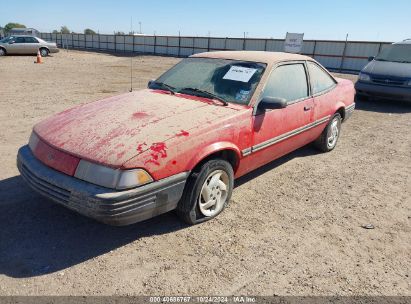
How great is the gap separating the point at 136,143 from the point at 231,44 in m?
27.5

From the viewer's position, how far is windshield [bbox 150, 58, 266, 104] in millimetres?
3836

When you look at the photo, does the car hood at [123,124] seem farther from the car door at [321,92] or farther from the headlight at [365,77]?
the headlight at [365,77]

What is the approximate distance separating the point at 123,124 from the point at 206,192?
39.4 inches

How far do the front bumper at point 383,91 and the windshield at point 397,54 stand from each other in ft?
3.68

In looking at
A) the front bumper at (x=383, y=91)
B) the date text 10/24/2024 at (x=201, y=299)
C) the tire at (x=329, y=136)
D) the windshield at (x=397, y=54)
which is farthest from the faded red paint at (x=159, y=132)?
the windshield at (x=397, y=54)

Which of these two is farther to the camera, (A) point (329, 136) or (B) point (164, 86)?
(A) point (329, 136)

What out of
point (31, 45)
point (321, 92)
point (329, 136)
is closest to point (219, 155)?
point (321, 92)

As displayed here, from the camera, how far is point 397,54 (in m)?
9.77

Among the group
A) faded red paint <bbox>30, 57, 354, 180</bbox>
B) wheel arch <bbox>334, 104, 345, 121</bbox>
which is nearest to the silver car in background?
faded red paint <bbox>30, 57, 354, 180</bbox>

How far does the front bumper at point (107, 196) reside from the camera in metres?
2.61

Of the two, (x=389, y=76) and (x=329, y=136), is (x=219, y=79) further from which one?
(x=389, y=76)

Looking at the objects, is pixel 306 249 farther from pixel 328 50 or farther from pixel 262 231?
pixel 328 50

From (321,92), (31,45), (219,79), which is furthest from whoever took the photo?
(31,45)

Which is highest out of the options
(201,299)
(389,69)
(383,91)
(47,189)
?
(389,69)
